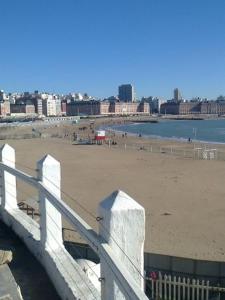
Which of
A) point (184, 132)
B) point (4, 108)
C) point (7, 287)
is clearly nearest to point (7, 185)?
point (7, 287)

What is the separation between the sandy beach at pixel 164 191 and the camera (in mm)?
10766

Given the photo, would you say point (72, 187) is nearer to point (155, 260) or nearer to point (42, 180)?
point (155, 260)

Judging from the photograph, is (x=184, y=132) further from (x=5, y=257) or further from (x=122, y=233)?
(x=122, y=233)

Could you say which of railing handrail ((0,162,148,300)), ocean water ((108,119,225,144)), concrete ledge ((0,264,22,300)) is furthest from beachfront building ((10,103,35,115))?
railing handrail ((0,162,148,300))

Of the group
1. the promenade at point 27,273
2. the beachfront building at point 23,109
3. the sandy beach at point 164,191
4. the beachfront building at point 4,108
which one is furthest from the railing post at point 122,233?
the beachfront building at point 23,109

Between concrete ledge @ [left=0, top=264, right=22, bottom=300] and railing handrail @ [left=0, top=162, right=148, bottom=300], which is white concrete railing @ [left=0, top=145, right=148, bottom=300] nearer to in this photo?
railing handrail @ [left=0, top=162, right=148, bottom=300]

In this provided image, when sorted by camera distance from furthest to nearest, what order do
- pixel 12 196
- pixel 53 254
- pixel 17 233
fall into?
pixel 12 196, pixel 17 233, pixel 53 254

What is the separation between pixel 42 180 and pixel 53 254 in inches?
28.0

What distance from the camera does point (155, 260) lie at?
6.46 m

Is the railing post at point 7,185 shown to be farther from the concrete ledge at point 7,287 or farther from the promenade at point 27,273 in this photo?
the concrete ledge at point 7,287

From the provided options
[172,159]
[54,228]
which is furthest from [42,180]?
[172,159]

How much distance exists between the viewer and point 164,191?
1736 cm

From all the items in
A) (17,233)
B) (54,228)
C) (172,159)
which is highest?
(54,228)

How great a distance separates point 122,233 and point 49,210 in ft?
5.77
